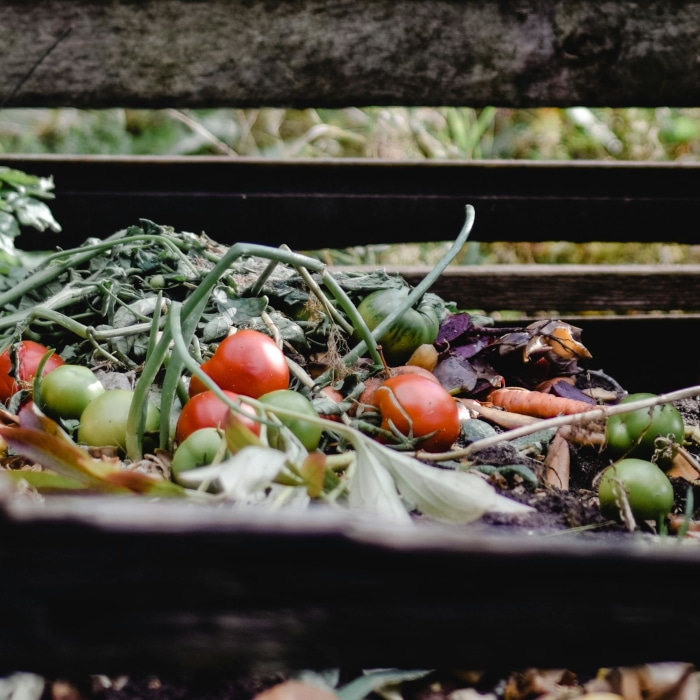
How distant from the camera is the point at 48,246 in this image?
202 centimetres

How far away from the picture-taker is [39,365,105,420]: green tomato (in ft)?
A: 3.79

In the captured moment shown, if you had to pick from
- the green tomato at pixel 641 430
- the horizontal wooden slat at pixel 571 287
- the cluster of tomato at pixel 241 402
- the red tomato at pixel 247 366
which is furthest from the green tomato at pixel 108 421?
the horizontal wooden slat at pixel 571 287

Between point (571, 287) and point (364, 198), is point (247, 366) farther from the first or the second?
point (571, 287)

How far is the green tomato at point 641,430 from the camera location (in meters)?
1.16

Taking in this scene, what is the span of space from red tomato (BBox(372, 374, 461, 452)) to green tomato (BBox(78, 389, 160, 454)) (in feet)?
1.13

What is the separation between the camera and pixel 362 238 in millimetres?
2045

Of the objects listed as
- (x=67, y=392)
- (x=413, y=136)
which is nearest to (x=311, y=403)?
(x=67, y=392)

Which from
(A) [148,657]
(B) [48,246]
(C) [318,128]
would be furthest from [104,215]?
(C) [318,128]

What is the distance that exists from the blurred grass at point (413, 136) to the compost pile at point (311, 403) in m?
2.28

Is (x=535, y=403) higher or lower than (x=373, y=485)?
lower

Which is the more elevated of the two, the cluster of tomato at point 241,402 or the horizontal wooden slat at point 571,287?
the cluster of tomato at point 241,402

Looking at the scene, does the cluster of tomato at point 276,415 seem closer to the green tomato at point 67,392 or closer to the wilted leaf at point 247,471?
the green tomato at point 67,392

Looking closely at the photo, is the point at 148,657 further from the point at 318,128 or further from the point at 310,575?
the point at 318,128

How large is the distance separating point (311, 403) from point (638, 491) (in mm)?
461
